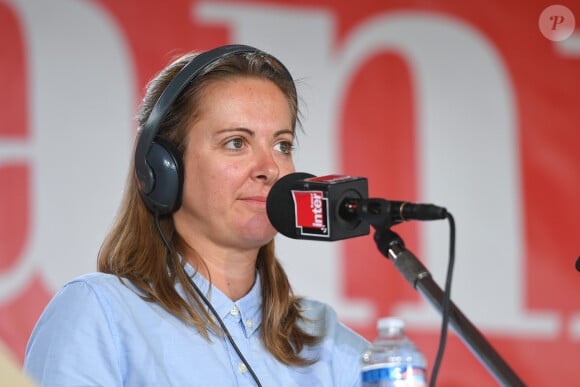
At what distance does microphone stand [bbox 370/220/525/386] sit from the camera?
49.4 inches

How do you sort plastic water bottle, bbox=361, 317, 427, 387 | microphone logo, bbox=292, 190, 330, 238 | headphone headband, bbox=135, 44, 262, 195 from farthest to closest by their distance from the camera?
headphone headband, bbox=135, 44, 262, 195
microphone logo, bbox=292, 190, 330, 238
plastic water bottle, bbox=361, 317, 427, 387

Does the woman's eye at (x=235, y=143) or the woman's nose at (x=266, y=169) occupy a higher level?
the woman's eye at (x=235, y=143)

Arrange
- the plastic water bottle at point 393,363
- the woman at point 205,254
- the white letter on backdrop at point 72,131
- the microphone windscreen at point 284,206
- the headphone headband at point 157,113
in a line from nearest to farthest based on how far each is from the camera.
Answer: the plastic water bottle at point 393,363 < the microphone windscreen at point 284,206 < the woman at point 205,254 < the headphone headband at point 157,113 < the white letter on backdrop at point 72,131

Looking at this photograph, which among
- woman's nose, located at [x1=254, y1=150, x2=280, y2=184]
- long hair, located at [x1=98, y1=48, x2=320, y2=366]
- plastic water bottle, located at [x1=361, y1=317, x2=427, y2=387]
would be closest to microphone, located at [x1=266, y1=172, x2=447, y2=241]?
plastic water bottle, located at [x1=361, y1=317, x2=427, y2=387]

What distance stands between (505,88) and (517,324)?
734 mm

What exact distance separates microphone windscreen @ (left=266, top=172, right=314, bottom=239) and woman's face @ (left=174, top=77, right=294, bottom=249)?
0.52ft

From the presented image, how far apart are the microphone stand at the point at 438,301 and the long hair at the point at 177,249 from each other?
1.54 feet

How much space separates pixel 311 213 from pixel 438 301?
0.74ft

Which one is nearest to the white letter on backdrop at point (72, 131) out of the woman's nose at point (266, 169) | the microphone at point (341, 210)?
the woman's nose at point (266, 169)

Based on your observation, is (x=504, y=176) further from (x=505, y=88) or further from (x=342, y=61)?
(x=342, y=61)

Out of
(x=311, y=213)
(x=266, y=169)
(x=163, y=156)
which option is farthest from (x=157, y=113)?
(x=311, y=213)

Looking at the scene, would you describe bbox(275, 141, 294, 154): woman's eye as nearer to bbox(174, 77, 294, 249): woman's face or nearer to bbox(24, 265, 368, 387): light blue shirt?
bbox(174, 77, 294, 249): woman's face

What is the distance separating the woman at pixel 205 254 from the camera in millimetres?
1634

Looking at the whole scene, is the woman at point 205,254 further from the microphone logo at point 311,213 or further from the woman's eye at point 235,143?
the microphone logo at point 311,213
